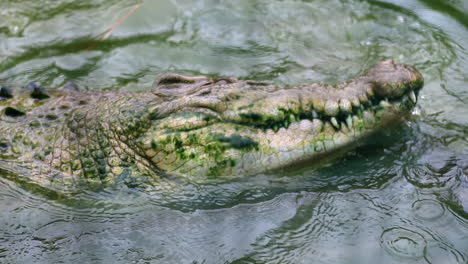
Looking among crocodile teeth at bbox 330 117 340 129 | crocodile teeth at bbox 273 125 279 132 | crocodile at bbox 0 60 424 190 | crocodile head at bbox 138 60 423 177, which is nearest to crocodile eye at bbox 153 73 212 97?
crocodile at bbox 0 60 424 190

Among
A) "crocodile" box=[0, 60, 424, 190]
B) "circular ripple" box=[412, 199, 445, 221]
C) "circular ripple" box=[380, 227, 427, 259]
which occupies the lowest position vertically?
"circular ripple" box=[380, 227, 427, 259]

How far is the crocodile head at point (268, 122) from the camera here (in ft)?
9.78

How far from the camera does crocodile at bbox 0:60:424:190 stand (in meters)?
2.99

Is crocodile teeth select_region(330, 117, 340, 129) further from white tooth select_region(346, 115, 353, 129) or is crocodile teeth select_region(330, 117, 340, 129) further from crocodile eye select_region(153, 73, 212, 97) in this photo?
crocodile eye select_region(153, 73, 212, 97)

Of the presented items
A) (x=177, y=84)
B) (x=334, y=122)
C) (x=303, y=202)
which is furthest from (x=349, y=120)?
(x=177, y=84)

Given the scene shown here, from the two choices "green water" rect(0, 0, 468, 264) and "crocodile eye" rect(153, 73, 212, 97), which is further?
"crocodile eye" rect(153, 73, 212, 97)

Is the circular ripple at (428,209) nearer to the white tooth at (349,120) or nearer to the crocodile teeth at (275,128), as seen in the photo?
the white tooth at (349,120)

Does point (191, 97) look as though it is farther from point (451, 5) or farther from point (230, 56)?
point (451, 5)

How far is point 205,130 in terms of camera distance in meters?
3.04

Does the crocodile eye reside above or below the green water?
above

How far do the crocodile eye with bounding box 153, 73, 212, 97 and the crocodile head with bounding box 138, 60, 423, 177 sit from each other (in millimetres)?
172

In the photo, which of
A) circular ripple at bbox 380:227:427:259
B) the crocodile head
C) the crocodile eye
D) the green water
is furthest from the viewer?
the crocodile eye

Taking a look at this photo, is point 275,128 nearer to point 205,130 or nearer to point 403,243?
point 205,130

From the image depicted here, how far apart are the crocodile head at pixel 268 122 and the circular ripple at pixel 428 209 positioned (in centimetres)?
49
